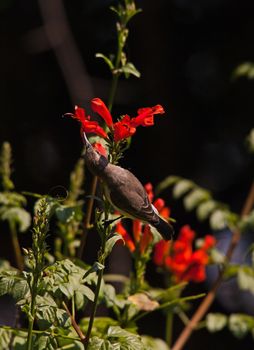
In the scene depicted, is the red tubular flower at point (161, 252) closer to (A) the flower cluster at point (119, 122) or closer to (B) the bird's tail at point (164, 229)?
(B) the bird's tail at point (164, 229)

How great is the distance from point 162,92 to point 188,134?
37cm

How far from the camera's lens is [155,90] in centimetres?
655

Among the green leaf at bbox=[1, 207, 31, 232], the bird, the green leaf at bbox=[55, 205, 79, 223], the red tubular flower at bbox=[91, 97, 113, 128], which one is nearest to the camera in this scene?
the bird

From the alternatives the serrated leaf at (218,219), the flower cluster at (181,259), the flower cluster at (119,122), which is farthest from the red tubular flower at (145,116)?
the serrated leaf at (218,219)

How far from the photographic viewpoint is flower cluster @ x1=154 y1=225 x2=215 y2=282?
10.9 ft

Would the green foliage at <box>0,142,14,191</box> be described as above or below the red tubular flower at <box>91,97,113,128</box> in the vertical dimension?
below

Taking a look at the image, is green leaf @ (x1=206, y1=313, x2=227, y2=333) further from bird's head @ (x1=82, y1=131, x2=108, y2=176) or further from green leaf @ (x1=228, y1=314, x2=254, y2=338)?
bird's head @ (x1=82, y1=131, x2=108, y2=176)

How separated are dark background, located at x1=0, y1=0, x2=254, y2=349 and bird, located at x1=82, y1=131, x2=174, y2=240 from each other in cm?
398

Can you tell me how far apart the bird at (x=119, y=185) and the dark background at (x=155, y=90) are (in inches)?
157

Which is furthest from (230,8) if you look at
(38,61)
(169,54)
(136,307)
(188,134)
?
(136,307)

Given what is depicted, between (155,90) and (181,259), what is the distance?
333 centimetres

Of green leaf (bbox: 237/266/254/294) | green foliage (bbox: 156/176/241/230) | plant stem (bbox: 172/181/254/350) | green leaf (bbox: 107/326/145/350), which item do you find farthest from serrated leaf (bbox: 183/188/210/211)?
green leaf (bbox: 107/326/145/350)

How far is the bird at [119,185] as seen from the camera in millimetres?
2270

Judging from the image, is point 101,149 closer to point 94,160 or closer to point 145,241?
point 94,160
